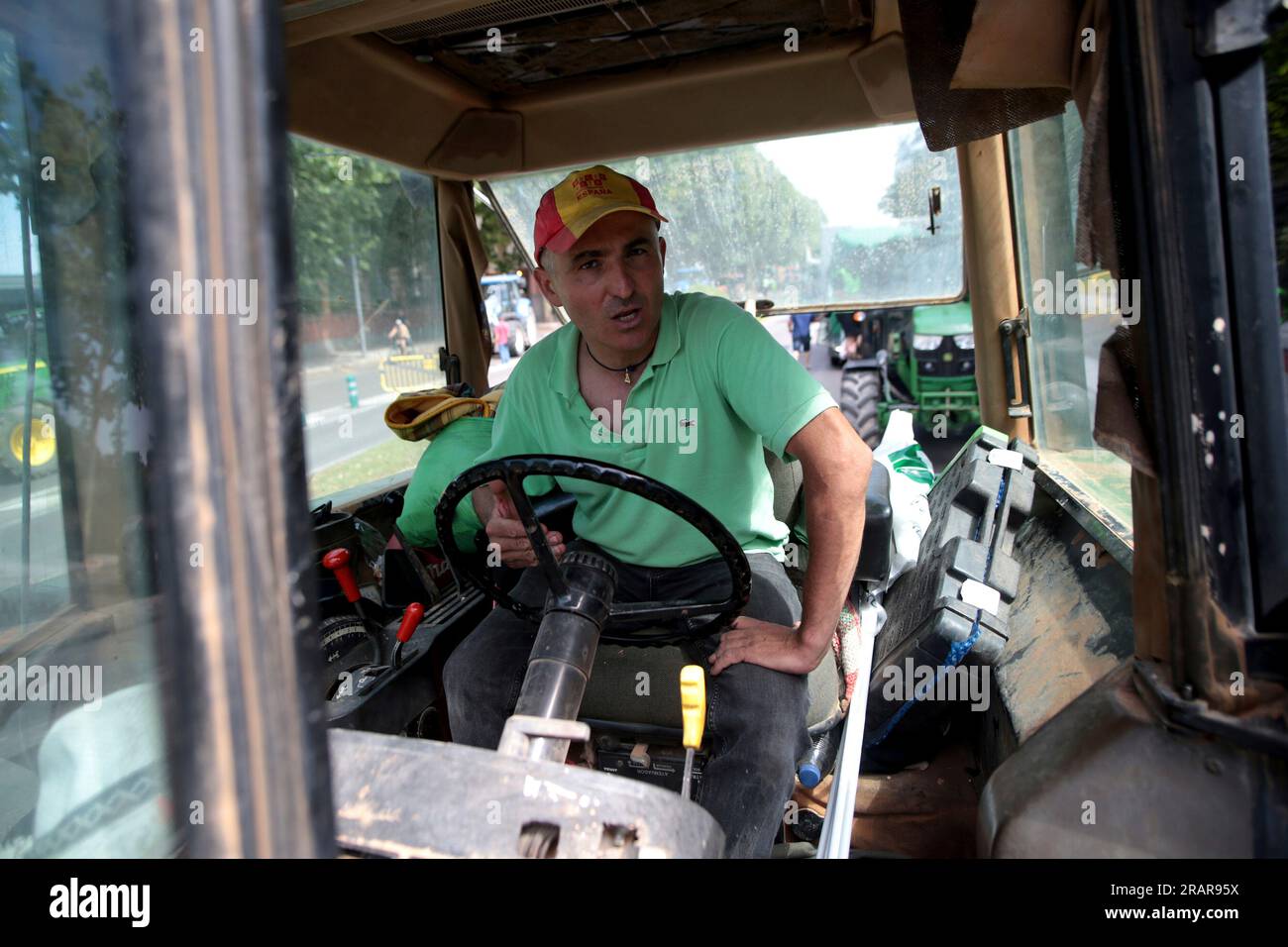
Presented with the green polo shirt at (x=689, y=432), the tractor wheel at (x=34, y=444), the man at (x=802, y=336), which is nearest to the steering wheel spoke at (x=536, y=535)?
the green polo shirt at (x=689, y=432)

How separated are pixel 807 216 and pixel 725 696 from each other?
220 centimetres

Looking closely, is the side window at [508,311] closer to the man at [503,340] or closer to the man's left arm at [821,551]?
the man at [503,340]

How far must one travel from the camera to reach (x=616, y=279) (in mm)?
2047

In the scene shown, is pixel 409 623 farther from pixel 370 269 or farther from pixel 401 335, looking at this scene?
pixel 401 335

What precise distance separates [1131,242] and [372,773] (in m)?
1.00

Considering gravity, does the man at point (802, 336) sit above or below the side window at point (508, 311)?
below

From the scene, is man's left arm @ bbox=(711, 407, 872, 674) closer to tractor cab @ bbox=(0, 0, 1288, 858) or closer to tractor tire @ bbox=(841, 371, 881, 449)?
tractor cab @ bbox=(0, 0, 1288, 858)

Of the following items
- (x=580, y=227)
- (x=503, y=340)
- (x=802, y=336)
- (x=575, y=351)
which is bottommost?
(x=575, y=351)

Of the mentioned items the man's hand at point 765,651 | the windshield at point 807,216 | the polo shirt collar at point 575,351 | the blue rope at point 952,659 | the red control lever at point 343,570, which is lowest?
the blue rope at point 952,659

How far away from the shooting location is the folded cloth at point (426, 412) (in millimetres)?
2621

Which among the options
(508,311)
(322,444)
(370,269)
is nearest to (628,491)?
(370,269)

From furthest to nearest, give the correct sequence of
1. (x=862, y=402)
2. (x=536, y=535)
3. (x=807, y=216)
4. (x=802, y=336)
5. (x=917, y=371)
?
(x=802, y=336)
(x=917, y=371)
(x=862, y=402)
(x=807, y=216)
(x=536, y=535)

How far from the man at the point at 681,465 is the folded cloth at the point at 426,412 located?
0.40 meters

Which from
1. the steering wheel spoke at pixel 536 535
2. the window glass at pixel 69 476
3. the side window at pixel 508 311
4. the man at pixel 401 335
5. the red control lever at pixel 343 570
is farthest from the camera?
the side window at pixel 508 311
